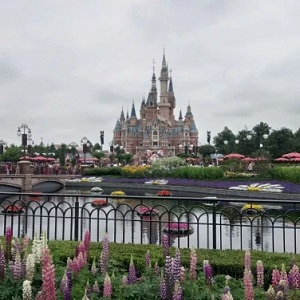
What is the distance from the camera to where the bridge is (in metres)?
31.1

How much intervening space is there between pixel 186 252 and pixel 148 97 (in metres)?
116

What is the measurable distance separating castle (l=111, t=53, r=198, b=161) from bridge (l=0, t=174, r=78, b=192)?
2774 inches

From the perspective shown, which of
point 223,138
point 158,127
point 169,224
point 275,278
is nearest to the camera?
point 275,278

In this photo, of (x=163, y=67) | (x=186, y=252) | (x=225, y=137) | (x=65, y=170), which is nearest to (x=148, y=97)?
(x=163, y=67)

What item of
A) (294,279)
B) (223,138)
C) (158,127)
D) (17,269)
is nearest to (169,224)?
(294,279)

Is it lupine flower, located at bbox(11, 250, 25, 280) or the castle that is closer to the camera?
lupine flower, located at bbox(11, 250, 25, 280)

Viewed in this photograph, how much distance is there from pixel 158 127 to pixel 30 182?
263ft

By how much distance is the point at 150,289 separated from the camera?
3.48 meters

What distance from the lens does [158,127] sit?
112 meters

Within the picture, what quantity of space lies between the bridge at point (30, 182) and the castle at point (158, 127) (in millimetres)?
70459

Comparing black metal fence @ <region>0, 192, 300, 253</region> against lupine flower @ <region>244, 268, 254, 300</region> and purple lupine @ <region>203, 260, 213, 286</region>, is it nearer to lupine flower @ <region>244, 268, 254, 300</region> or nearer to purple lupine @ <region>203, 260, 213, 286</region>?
purple lupine @ <region>203, 260, 213, 286</region>

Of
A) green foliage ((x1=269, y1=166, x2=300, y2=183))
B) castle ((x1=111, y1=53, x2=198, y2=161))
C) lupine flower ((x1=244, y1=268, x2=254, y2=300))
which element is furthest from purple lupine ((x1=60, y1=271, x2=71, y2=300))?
castle ((x1=111, y1=53, x2=198, y2=161))

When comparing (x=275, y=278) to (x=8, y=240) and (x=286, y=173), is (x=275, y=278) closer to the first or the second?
(x=8, y=240)

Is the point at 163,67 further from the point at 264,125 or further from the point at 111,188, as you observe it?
the point at 111,188
